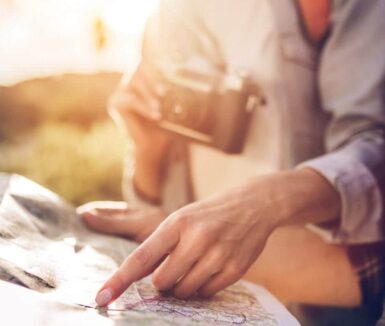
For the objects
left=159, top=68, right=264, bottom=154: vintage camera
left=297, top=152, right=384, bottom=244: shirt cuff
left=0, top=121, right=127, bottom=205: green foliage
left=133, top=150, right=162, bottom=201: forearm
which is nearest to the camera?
left=297, top=152, right=384, bottom=244: shirt cuff

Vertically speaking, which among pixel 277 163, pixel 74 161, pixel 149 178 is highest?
pixel 277 163

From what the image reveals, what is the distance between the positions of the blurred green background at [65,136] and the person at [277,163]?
186 cm

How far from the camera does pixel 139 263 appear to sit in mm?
551

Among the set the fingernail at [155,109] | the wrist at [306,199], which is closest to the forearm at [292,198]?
the wrist at [306,199]

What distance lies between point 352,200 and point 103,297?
1.32 ft

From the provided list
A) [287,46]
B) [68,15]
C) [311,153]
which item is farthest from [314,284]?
[68,15]

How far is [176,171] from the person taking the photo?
123cm

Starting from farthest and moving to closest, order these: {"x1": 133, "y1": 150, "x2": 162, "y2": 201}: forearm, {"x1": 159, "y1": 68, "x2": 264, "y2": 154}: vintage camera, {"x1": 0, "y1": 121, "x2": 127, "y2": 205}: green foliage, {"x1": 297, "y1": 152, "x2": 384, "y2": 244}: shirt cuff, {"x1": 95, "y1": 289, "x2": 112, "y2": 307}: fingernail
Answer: {"x1": 0, "y1": 121, "x2": 127, "y2": 205}: green foliage, {"x1": 133, "y1": 150, "x2": 162, "y2": 201}: forearm, {"x1": 159, "y1": 68, "x2": 264, "y2": 154}: vintage camera, {"x1": 297, "y1": 152, "x2": 384, "y2": 244}: shirt cuff, {"x1": 95, "y1": 289, "x2": 112, "y2": 307}: fingernail

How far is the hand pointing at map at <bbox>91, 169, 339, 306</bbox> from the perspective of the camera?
56 centimetres

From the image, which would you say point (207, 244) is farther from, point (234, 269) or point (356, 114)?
point (356, 114)

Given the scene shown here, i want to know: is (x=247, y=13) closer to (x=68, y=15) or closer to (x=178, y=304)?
(x=178, y=304)

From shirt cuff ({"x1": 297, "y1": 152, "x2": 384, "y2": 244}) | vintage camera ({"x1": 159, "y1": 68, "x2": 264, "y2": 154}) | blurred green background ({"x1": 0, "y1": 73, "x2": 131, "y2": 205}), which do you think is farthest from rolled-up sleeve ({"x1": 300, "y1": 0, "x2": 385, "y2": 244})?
blurred green background ({"x1": 0, "y1": 73, "x2": 131, "y2": 205})

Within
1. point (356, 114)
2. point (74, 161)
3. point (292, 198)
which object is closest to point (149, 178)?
point (356, 114)

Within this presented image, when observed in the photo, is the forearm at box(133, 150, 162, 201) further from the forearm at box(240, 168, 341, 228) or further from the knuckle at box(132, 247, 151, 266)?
the knuckle at box(132, 247, 151, 266)
